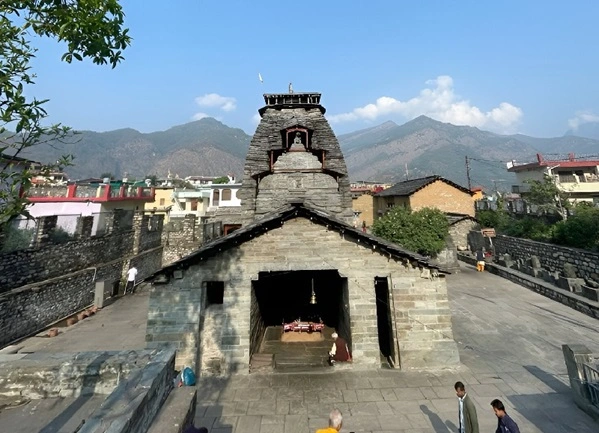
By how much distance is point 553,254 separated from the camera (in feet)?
76.1

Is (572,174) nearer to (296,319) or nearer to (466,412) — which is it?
(296,319)

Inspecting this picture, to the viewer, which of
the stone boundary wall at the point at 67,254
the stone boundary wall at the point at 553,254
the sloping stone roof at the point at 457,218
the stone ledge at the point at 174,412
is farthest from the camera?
the sloping stone roof at the point at 457,218

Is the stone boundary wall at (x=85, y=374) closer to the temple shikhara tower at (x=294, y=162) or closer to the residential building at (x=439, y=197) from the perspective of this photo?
the temple shikhara tower at (x=294, y=162)

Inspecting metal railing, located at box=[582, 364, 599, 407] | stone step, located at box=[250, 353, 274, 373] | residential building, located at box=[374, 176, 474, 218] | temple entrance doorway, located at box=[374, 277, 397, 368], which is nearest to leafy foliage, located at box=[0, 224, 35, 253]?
stone step, located at box=[250, 353, 274, 373]

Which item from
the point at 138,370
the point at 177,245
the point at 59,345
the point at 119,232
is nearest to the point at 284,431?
the point at 138,370

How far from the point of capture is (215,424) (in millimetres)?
7621

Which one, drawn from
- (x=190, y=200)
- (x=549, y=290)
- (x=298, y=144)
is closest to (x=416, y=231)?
(x=549, y=290)

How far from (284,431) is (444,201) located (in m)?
38.4

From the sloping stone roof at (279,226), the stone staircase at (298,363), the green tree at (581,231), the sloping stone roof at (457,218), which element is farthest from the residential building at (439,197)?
the stone staircase at (298,363)

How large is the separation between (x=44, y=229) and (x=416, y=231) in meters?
29.2

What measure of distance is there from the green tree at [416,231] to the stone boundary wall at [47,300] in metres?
24.5

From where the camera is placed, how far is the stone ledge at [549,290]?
1580 cm

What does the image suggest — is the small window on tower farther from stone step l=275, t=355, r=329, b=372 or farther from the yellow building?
the yellow building

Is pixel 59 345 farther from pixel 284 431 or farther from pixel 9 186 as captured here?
pixel 9 186
